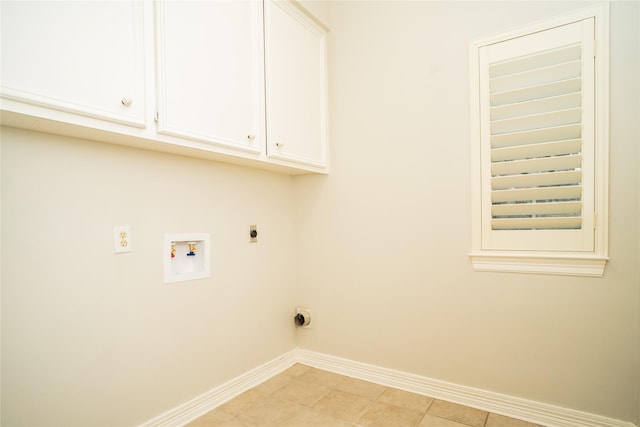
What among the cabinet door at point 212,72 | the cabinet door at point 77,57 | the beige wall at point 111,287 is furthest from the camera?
the cabinet door at point 212,72

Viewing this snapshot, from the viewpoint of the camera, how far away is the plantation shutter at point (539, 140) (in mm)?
1586

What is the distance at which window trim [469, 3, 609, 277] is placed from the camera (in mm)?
1541

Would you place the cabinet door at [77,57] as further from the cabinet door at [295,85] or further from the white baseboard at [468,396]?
the white baseboard at [468,396]

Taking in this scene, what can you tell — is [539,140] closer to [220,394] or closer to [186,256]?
[186,256]

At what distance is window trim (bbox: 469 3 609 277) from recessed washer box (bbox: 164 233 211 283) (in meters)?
1.48

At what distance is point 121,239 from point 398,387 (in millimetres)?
1770

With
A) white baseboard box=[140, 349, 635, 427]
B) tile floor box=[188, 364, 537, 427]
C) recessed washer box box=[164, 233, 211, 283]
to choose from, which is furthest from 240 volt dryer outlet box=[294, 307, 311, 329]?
recessed washer box box=[164, 233, 211, 283]

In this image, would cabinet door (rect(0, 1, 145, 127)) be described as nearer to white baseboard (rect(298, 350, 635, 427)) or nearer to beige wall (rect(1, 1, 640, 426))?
beige wall (rect(1, 1, 640, 426))

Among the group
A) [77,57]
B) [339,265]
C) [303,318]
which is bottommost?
[303,318]

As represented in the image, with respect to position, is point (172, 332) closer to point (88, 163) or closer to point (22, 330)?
point (22, 330)

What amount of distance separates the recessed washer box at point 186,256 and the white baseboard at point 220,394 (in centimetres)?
65

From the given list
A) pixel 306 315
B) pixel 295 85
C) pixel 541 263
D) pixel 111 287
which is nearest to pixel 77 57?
pixel 111 287

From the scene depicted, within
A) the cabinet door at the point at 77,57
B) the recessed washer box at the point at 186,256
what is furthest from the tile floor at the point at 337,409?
the cabinet door at the point at 77,57

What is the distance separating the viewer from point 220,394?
1.92 meters
